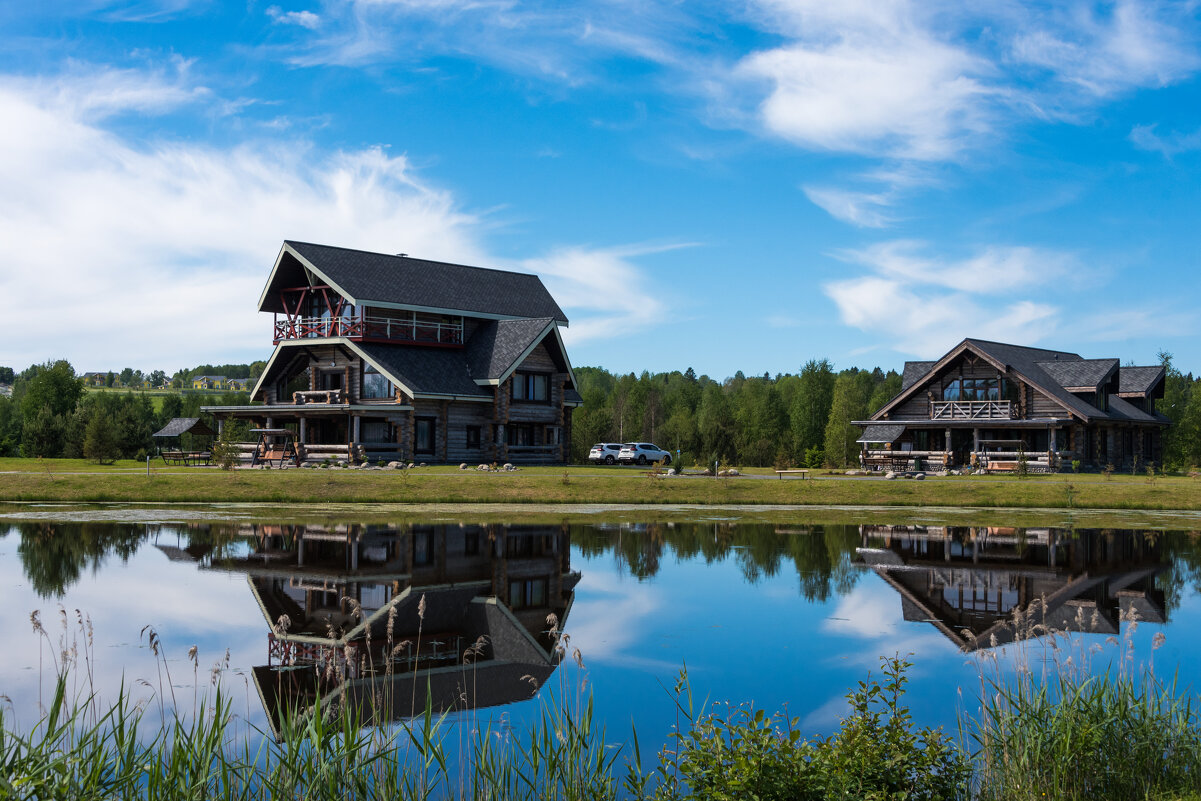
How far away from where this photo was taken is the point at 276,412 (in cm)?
5141

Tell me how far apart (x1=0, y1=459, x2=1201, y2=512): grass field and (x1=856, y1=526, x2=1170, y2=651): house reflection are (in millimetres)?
7810

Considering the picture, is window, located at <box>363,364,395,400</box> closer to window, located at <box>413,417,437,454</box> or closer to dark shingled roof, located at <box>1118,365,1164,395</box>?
window, located at <box>413,417,437,454</box>

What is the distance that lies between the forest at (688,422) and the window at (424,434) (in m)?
13.7

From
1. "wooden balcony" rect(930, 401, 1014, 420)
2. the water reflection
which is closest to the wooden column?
the water reflection

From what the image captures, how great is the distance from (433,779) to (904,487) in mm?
34382

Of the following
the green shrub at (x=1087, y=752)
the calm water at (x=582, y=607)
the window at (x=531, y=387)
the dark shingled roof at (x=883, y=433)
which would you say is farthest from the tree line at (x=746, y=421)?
the green shrub at (x=1087, y=752)

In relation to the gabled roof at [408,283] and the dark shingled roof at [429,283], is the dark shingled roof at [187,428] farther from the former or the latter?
the dark shingled roof at [429,283]

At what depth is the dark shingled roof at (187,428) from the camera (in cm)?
6800

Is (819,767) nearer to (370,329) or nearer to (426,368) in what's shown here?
(426,368)

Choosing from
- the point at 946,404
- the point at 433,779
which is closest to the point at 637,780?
the point at 433,779

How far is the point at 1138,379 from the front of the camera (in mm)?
65375

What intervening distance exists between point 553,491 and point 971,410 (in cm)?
2950

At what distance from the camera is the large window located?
183 feet

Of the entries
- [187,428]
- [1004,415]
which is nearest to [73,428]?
[187,428]
